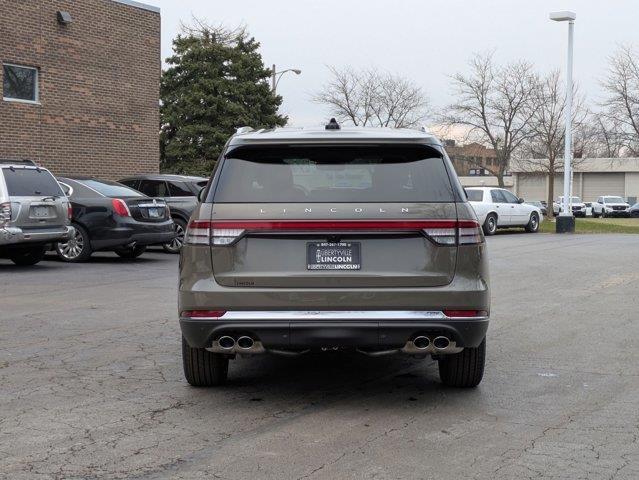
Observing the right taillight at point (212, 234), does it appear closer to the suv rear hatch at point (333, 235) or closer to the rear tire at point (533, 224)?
the suv rear hatch at point (333, 235)

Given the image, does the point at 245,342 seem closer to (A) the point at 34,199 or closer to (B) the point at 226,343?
(B) the point at 226,343

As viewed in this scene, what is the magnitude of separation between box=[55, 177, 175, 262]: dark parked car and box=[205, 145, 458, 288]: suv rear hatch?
10.5 metres

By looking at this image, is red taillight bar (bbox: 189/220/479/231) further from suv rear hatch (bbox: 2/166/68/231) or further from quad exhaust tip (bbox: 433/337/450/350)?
suv rear hatch (bbox: 2/166/68/231)

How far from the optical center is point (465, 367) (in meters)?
6.23

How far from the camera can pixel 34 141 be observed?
70.4ft

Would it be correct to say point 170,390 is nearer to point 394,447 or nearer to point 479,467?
point 394,447

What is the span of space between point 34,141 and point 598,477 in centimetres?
1918

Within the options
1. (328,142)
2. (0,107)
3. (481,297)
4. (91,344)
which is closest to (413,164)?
(328,142)

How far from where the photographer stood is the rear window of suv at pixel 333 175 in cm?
567

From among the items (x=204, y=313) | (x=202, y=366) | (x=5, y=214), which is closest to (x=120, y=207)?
(x=5, y=214)

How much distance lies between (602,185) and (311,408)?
77.3 meters

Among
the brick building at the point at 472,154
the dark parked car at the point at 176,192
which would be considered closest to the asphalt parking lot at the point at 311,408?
the dark parked car at the point at 176,192

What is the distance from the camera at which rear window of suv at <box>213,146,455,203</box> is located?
5672 mm

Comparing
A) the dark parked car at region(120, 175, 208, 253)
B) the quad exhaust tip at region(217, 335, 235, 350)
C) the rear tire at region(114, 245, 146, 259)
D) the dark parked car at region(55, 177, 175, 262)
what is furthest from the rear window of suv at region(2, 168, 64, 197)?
the quad exhaust tip at region(217, 335, 235, 350)
